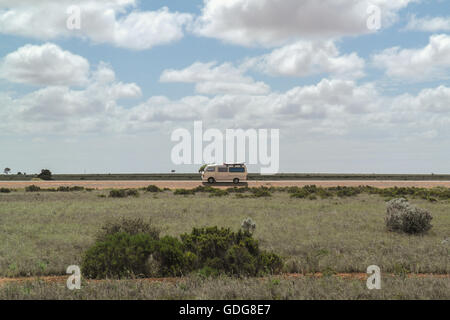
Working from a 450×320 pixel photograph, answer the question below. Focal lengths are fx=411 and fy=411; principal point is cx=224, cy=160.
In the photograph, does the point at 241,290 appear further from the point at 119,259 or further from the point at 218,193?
the point at 218,193

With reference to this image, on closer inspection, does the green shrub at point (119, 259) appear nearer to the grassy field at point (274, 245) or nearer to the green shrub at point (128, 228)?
the grassy field at point (274, 245)

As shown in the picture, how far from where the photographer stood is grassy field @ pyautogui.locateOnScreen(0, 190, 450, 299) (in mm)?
7086

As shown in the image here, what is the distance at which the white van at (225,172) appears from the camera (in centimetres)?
4678

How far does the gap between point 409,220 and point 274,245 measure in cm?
658

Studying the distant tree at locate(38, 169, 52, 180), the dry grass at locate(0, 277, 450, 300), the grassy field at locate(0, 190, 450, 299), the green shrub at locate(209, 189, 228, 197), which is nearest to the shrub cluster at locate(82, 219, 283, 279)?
the grassy field at locate(0, 190, 450, 299)

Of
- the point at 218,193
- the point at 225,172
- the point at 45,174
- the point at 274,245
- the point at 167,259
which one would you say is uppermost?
the point at 225,172

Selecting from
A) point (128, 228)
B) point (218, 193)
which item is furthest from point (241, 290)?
point (218, 193)

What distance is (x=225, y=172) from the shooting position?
46719mm

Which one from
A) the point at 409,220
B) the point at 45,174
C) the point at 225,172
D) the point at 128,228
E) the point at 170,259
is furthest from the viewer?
the point at 45,174

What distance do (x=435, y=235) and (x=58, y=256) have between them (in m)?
13.7

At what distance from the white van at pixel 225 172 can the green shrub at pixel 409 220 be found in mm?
30426

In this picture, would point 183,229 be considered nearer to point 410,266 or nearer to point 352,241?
point 352,241

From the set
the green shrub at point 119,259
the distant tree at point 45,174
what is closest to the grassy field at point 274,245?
the green shrub at point 119,259
